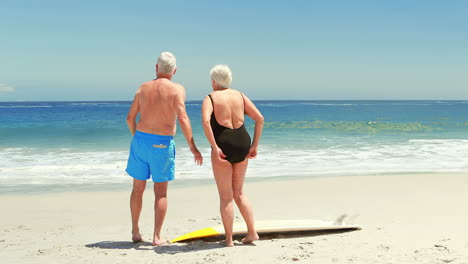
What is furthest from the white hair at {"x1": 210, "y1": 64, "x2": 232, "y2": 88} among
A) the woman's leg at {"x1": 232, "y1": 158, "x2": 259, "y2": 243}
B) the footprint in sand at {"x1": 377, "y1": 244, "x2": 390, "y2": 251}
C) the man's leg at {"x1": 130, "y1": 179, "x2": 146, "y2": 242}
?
the footprint in sand at {"x1": 377, "y1": 244, "x2": 390, "y2": 251}

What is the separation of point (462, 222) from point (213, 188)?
13.2ft

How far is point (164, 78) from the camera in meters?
4.33

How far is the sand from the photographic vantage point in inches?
158

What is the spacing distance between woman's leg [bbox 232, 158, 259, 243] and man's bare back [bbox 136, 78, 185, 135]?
0.70m

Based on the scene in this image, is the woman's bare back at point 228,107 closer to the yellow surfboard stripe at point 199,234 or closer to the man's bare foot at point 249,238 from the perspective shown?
the man's bare foot at point 249,238

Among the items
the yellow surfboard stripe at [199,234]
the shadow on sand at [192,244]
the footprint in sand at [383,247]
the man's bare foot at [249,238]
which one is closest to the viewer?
the footprint in sand at [383,247]

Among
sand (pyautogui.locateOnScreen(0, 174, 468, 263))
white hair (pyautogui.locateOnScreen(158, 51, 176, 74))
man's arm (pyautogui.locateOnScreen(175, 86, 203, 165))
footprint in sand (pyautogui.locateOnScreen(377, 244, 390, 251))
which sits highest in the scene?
white hair (pyautogui.locateOnScreen(158, 51, 176, 74))

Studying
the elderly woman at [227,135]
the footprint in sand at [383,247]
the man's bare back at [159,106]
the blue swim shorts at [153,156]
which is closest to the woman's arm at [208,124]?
the elderly woman at [227,135]

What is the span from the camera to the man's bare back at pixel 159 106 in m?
4.22

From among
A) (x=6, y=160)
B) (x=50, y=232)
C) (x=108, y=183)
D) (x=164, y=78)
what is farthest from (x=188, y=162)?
(x=164, y=78)

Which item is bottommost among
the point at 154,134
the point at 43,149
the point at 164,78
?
the point at 43,149

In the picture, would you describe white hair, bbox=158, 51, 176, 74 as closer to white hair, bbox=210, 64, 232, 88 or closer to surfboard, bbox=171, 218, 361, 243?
white hair, bbox=210, 64, 232, 88

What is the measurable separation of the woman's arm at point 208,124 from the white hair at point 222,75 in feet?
0.68

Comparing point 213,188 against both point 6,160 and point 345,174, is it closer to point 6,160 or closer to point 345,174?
point 345,174
